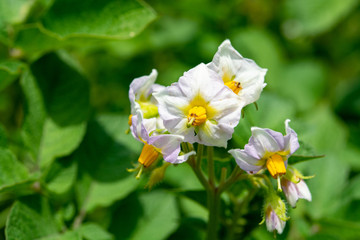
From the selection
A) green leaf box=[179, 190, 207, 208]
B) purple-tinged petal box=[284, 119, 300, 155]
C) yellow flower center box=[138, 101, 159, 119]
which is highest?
purple-tinged petal box=[284, 119, 300, 155]

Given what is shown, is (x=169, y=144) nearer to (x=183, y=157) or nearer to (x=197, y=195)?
(x=183, y=157)

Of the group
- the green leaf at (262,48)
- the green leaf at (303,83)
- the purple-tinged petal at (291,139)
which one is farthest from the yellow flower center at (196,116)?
the green leaf at (303,83)

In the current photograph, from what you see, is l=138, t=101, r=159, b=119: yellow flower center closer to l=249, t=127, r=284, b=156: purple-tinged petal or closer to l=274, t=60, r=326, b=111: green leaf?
l=249, t=127, r=284, b=156: purple-tinged petal

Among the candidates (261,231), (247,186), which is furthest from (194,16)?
(247,186)

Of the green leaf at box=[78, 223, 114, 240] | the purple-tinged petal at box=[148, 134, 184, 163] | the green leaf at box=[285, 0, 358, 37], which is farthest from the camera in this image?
the green leaf at box=[285, 0, 358, 37]

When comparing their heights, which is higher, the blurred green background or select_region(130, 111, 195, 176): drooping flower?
select_region(130, 111, 195, 176): drooping flower

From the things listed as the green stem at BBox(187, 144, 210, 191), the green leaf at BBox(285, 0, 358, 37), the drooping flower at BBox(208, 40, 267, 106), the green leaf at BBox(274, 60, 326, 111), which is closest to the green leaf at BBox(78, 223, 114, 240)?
the green stem at BBox(187, 144, 210, 191)

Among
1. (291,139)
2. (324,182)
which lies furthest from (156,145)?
(324,182)
